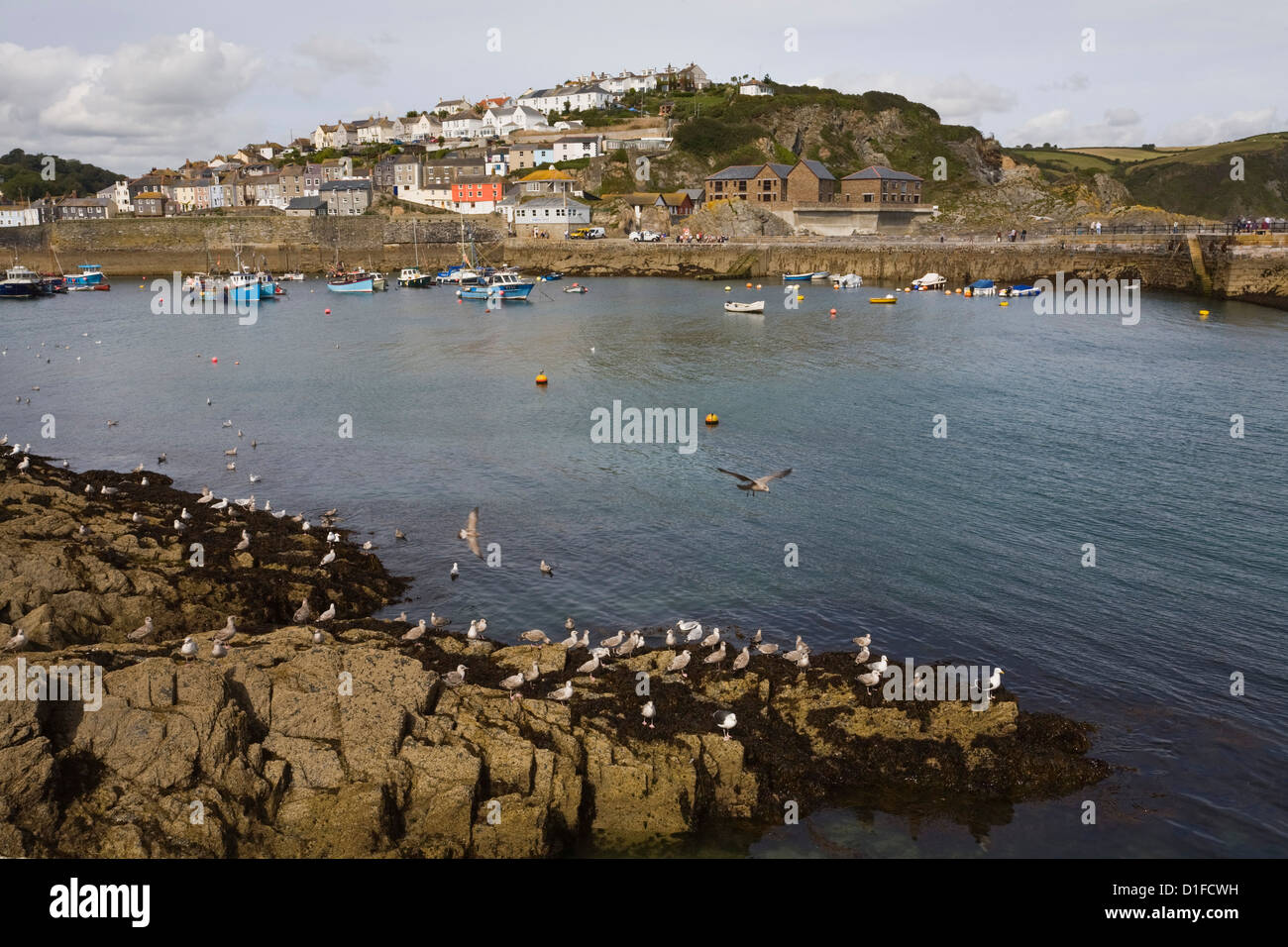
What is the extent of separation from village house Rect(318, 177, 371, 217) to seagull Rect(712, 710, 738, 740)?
120 meters

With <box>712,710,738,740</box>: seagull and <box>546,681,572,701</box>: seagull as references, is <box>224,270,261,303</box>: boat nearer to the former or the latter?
<box>546,681,572,701</box>: seagull

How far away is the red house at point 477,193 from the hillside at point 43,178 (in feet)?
221

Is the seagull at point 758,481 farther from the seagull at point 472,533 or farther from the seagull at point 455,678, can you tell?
the seagull at point 455,678

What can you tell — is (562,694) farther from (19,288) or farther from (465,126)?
(465,126)

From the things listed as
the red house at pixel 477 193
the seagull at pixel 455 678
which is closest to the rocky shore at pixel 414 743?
the seagull at pixel 455 678

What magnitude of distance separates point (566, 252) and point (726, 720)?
319ft

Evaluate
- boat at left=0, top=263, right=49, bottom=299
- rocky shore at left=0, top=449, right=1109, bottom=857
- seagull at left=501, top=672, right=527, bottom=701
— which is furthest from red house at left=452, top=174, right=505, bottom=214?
seagull at left=501, top=672, right=527, bottom=701

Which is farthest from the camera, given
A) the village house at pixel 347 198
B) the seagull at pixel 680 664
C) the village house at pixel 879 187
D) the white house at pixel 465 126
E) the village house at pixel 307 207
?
the white house at pixel 465 126

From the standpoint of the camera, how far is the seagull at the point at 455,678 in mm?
15266

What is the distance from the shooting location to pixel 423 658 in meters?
16.6

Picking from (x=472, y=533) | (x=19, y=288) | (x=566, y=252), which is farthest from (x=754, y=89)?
(x=472, y=533)

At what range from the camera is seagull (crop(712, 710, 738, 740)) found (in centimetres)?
1470

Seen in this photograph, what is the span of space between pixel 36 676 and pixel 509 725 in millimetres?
6211

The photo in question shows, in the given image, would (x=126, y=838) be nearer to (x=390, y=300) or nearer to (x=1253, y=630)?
(x=1253, y=630)
